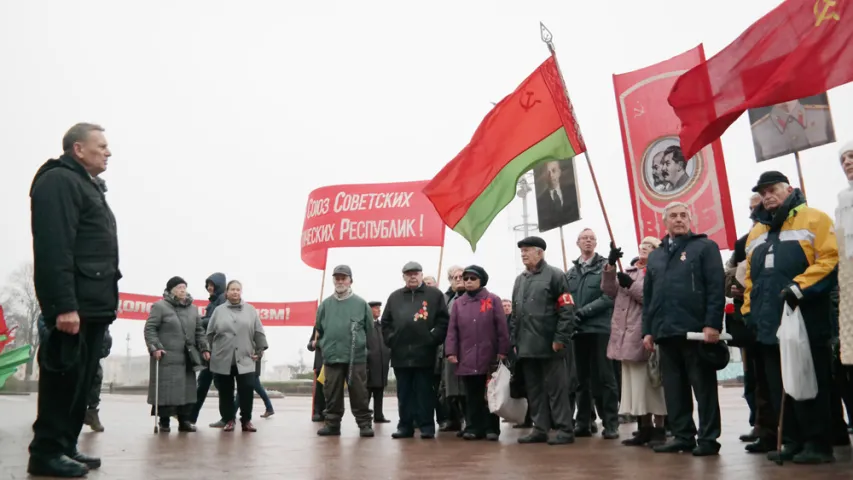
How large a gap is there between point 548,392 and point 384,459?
89.8 inches

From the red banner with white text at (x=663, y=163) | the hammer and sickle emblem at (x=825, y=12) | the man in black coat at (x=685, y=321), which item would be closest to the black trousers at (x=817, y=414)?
the man in black coat at (x=685, y=321)

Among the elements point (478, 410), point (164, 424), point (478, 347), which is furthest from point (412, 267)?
point (164, 424)

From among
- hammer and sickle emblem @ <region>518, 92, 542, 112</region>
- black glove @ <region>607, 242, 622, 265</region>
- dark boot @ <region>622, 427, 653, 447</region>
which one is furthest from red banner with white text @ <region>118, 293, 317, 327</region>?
black glove @ <region>607, 242, 622, 265</region>

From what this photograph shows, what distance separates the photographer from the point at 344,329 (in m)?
9.54

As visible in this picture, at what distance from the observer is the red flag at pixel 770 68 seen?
552cm

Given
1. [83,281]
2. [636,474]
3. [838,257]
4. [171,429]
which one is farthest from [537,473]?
[171,429]

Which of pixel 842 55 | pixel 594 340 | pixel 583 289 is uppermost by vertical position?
pixel 842 55

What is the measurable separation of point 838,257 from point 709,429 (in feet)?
5.57

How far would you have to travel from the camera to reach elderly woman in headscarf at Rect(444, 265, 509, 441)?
860cm

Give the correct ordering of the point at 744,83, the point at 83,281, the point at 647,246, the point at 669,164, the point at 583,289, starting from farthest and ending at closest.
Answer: the point at 669,164
the point at 583,289
the point at 647,246
the point at 744,83
the point at 83,281

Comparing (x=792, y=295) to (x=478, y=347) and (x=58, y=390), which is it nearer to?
(x=478, y=347)

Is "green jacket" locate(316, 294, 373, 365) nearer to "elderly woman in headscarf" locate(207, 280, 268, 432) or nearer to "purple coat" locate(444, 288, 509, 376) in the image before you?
"elderly woman in headscarf" locate(207, 280, 268, 432)

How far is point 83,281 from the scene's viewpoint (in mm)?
5039

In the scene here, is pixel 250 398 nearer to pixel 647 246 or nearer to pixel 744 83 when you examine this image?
pixel 647 246
